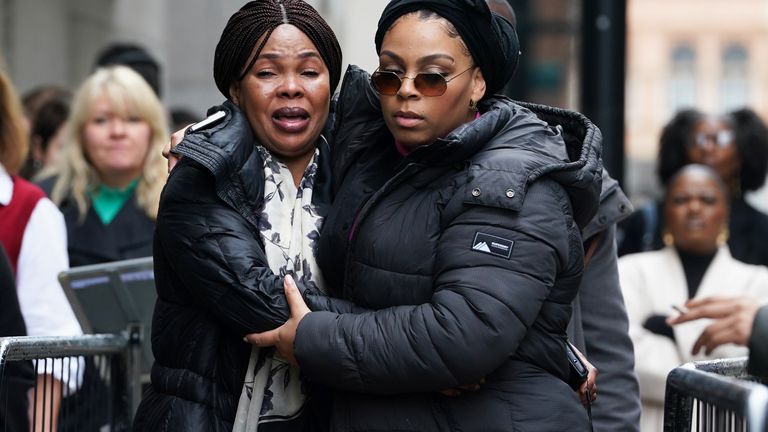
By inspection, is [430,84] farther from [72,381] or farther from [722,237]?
[722,237]

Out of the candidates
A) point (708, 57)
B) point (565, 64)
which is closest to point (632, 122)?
point (708, 57)

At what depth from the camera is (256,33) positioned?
3715 millimetres

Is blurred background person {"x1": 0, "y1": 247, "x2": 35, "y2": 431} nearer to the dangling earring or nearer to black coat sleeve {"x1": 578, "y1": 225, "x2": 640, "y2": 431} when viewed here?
black coat sleeve {"x1": 578, "y1": 225, "x2": 640, "y2": 431}

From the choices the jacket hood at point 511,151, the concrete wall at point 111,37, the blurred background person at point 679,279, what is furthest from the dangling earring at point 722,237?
the concrete wall at point 111,37

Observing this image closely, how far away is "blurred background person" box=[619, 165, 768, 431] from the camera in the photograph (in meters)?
6.07

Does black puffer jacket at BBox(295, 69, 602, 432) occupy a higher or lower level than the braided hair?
lower

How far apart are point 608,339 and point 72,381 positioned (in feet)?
5.39

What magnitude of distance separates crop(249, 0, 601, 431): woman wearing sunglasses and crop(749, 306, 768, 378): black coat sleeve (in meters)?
0.52

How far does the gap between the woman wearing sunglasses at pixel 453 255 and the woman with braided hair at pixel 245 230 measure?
107 millimetres

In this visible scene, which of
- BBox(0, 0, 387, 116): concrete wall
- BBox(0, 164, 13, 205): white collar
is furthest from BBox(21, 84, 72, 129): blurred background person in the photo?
BBox(0, 164, 13, 205): white collar

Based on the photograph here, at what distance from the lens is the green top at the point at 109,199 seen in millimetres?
6109

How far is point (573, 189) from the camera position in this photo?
3.48 m

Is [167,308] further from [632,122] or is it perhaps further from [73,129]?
[632,122]

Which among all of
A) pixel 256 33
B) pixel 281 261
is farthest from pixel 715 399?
pixel 256 33
